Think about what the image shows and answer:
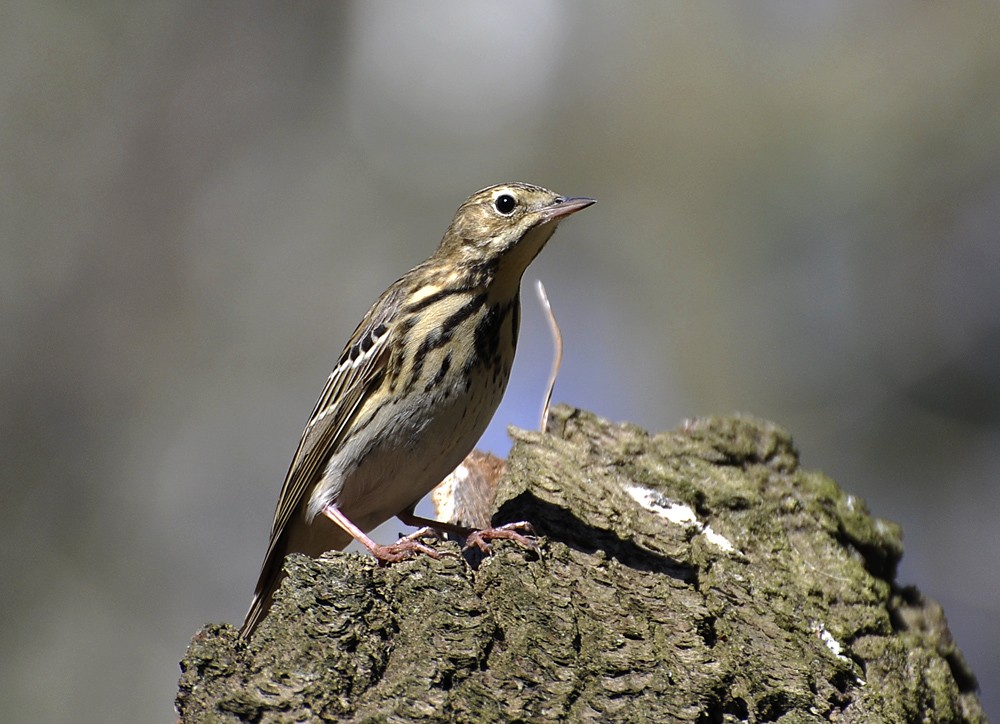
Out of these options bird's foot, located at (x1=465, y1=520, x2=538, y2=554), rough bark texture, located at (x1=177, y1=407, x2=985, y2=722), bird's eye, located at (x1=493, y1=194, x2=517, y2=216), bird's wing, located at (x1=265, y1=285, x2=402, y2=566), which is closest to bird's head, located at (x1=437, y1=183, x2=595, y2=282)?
bird's eye, located at (x1=493, y1=194, x2=517, y2=216)

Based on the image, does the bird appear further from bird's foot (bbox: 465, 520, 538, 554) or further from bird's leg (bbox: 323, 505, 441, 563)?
bird's foot (bbox: 465, 520, 538, 554)

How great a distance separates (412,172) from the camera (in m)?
13.5

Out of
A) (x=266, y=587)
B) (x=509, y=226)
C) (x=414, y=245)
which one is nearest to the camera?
(x=266, y=587)

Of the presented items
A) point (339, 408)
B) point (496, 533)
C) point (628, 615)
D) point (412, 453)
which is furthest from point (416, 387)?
point (628, 615)

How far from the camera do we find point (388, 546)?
185 inches

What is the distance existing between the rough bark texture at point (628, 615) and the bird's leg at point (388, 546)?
1.14 ft

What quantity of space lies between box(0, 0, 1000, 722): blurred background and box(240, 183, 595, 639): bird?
6.08m

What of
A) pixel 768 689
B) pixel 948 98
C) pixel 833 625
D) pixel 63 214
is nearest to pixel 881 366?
pixel 948 98

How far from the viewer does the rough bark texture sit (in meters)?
3.39

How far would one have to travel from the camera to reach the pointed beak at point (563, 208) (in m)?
5.81

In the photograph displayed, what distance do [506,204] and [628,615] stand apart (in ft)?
8.92

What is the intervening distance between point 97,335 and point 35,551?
2.61 m

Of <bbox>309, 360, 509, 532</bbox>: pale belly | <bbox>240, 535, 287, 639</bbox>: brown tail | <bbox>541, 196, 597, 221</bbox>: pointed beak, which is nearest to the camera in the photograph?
<bbox>309, 360, 509, 532</bbox>: pale belly

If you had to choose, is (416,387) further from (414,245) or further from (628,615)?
(414,245)
